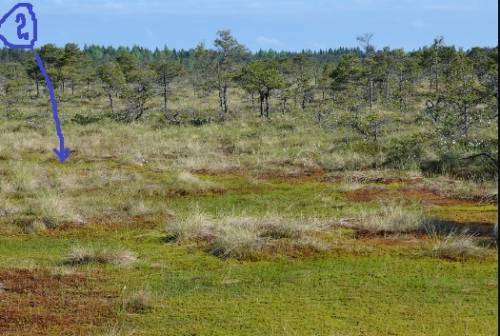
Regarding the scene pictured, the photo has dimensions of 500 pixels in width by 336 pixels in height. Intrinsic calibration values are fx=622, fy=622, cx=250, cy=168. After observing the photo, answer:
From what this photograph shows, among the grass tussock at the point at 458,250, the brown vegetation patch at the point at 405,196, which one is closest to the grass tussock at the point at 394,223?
the grass tussock at the point at 458,250

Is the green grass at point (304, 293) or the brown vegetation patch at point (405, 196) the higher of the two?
the brown vegetation patch at point (405, 196)

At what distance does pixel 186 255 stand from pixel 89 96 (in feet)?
172

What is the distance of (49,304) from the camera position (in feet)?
29.4

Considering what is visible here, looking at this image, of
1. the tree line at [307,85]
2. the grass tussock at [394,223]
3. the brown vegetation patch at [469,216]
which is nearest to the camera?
the grass tussock at [394,223]

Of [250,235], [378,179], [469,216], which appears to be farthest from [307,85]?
[250,235]

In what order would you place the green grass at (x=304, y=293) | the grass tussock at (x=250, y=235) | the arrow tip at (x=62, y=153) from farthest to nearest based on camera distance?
the arrow tip at (x=62, y=153), the grass tussock at (x=250, y=235), the green grass at (x=304, y=293)

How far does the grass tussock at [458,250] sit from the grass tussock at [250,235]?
2063 millimetres

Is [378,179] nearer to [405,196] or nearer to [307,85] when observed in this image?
[405,196]

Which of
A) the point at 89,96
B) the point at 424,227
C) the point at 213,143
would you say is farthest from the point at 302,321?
the point at 89,96

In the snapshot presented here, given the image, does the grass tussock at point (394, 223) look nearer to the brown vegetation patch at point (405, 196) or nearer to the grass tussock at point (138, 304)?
the brown vegetation patch at point (405, 196)

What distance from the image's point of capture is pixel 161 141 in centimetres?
3209

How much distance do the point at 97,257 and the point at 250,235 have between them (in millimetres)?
2881

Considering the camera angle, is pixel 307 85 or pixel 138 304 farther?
pixel 307 85

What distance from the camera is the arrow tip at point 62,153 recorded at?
26570 mm
